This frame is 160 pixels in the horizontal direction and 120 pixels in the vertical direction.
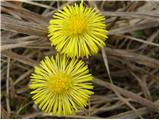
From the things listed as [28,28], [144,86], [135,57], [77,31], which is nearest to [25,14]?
[28,28]

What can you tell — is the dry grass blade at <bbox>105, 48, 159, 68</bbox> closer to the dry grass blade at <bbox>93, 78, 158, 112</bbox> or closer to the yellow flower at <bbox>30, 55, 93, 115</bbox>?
the dry grass blade at <bbox>93, 78, 158, 112</bbox>

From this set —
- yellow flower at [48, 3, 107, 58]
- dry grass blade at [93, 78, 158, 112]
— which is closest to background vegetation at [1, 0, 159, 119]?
dry grass blade at [93, 78, 158, 112]

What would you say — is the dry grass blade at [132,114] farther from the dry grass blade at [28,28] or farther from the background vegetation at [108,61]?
the dry grass blade at [28,28]

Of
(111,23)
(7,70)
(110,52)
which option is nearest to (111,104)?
(110,52)

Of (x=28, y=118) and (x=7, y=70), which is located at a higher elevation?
(x=7, y=70)

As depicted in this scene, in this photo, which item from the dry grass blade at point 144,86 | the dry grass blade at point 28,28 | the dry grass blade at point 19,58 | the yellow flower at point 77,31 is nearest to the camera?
the yellow flower at point 77,31

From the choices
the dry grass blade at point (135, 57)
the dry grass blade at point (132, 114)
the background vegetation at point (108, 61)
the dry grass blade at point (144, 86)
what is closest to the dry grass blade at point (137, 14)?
the background vegetation at point (108, 61)

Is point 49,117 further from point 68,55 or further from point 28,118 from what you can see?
point 68,55
